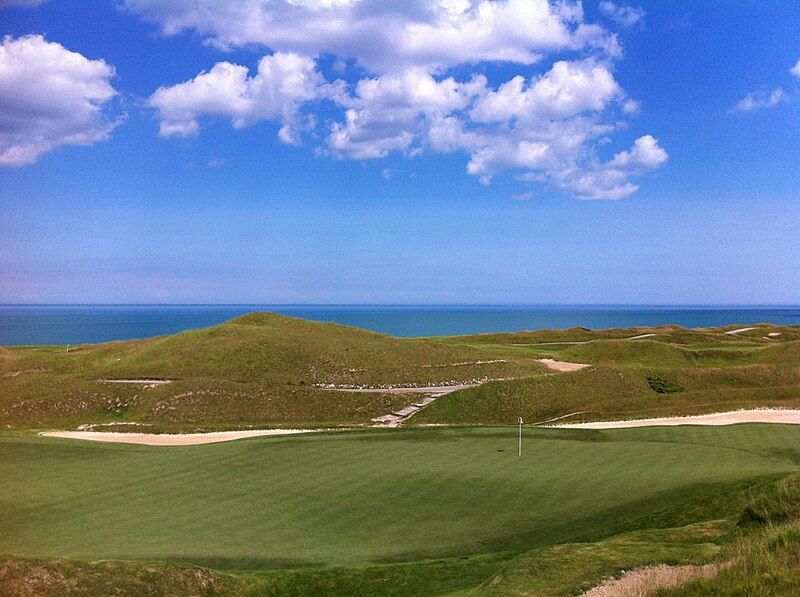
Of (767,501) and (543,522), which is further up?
(767,501)

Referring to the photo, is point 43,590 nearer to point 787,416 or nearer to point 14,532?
point 14,532

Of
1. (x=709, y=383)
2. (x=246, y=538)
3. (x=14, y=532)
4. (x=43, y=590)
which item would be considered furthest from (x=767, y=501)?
(x=709, y=383)

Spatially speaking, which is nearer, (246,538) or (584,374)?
(246,538)

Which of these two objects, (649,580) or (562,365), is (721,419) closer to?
(562,365)

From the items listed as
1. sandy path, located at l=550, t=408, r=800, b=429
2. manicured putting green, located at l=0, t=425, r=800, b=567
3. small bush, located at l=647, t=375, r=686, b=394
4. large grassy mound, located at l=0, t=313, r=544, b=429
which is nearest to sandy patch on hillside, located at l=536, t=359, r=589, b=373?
large grassy mound, located at l=0, t=313, r=544, b=429

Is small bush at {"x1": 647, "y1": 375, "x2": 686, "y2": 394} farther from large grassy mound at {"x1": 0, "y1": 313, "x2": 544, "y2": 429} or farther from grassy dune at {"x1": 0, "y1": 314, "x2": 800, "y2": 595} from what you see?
large grassy mound at {"x1": 0, "y1": 313, "x2": 544, "y2": 429}

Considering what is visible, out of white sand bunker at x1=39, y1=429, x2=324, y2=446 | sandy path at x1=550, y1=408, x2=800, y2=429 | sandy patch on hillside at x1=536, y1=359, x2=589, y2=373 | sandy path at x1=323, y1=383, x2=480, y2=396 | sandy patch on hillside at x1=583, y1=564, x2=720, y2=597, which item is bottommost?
sandy path at x1=550, y1=408, x2=800, y2=429

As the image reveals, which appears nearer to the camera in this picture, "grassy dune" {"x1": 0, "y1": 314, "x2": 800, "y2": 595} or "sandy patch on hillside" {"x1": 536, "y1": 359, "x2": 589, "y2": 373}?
"grassy dune" {"x1": 0, "y1": 314, "x2": 800, "y2": 595}
